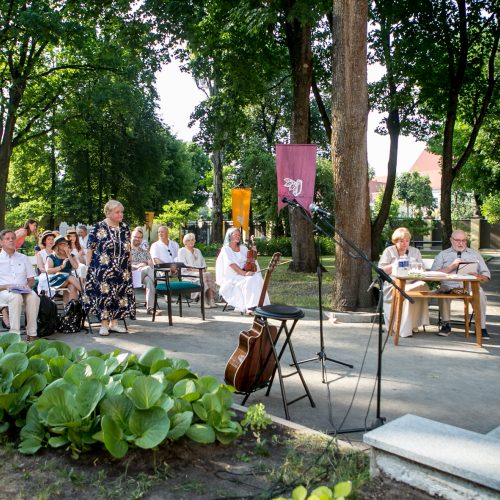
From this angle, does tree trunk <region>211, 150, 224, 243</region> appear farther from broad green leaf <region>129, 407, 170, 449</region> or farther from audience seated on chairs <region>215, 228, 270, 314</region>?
broad green leaf <region>129, 407, 170, 449</region>

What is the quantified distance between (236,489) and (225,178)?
38.2 m

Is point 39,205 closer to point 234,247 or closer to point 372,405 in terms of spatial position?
point 234,247

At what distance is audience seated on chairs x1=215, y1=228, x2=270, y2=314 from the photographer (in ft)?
31.6

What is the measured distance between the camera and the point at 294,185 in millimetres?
11164

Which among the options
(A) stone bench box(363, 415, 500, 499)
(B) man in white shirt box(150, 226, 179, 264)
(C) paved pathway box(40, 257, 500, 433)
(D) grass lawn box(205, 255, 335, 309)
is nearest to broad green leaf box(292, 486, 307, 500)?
(A) stone bench box(363, 415, 500, 499)

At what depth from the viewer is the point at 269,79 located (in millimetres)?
18531

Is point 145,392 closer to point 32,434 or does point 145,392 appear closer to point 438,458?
point 32,434

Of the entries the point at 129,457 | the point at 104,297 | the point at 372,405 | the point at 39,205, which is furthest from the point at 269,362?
the point at 39,205

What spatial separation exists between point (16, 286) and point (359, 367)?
4.74 m

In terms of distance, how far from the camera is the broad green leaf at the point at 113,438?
3.04m

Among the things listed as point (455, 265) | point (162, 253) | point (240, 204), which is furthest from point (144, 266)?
point (240, 204)

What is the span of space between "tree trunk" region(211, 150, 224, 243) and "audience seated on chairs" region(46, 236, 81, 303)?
75.5 feet

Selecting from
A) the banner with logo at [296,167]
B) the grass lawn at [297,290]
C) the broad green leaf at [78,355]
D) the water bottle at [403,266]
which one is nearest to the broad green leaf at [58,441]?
the broad green leaf at [78,355]

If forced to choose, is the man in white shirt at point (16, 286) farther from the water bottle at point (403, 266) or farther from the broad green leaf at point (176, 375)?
the water bottle at point (403, 266)
